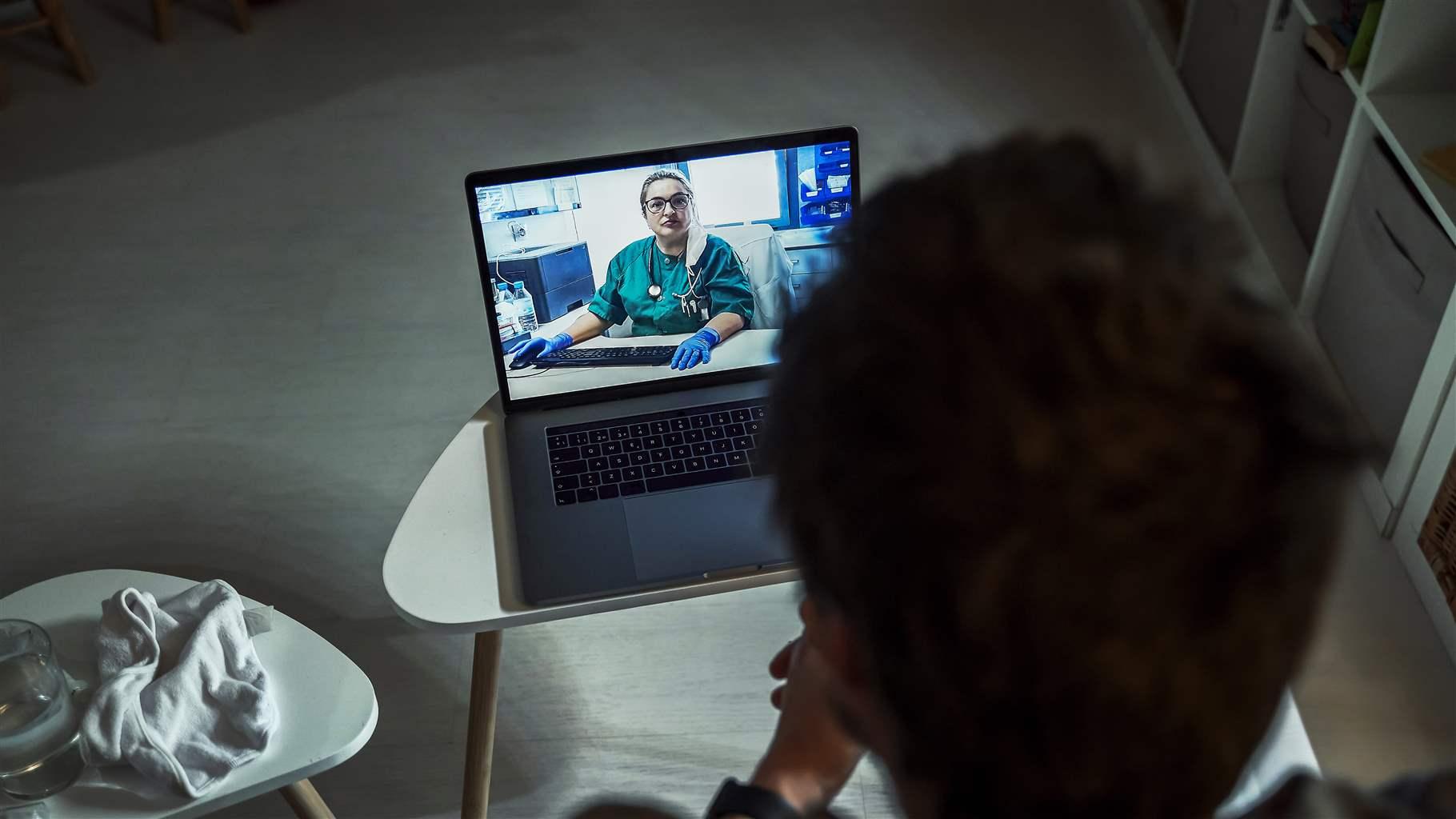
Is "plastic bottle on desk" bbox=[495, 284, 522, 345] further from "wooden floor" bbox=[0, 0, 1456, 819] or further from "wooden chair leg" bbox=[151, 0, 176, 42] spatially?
"wooden chair leg" bbox=[151, 0, 176, 42]

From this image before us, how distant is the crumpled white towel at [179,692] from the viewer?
1083 millimetres

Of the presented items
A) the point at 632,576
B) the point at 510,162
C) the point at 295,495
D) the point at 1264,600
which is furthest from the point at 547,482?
the point at 510,162

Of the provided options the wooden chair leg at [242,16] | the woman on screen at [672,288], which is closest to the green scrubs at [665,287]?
the woman on screen at [672,288]

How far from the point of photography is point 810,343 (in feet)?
1.30

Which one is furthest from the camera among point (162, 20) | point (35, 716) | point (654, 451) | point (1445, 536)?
point (162, 20)

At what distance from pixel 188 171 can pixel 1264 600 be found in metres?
2.62

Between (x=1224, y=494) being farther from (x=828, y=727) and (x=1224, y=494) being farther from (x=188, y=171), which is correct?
(x=188, y=171)

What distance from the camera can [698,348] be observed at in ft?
4.32

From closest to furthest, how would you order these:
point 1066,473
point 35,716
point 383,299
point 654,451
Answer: point 1066,473, point 35,716, point 654,451, point 383,299

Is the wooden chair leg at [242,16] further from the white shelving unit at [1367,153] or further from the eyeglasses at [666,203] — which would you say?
the white shelving unit at [1367,153]

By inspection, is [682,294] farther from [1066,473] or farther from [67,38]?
[67,38]

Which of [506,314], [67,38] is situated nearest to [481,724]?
[506,314]

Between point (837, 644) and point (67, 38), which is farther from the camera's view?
point (67, 38)

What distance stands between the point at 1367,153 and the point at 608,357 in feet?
4.06
